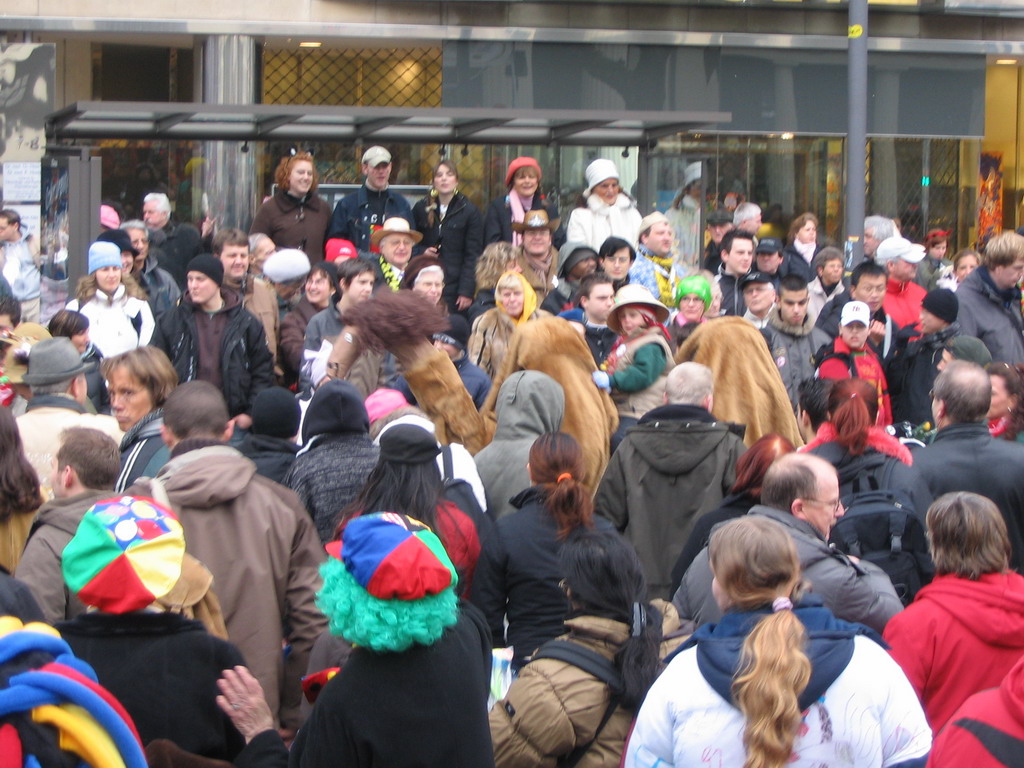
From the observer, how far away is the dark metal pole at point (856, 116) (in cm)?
1413

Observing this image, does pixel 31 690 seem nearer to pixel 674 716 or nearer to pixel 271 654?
pixel 674 716

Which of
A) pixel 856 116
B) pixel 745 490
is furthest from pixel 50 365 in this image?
pixel 856 116

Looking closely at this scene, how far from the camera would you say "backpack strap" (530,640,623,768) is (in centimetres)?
426

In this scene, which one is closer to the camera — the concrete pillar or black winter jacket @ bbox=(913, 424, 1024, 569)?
black winter jacket @ bbox=(913, 424, 1024, 569)

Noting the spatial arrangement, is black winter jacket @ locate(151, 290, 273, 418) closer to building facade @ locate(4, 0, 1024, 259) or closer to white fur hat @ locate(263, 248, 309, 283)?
white fur hat @ locate(263, 248, 309, 283)

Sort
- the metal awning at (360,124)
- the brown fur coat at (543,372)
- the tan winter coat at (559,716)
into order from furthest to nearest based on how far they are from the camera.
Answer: the metal awning at (360,124), the brown fur coat at (543,372), the tan winter coat at (559,716)

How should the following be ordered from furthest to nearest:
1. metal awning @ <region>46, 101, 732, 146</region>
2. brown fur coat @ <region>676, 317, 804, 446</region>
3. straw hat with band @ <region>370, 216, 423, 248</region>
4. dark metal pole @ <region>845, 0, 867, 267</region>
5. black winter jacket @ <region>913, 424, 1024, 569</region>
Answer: dark metal pole @ <region>845, 0, 867, 267</region>, metal awning @ <region>46, 101, 732, 146</region>, straw hat with band @ <region>370, 216, 423, 248</region>, brown fur coat @ <region>676, 317, 804, 446</region>, black winter jacket @ <region>913, 424, 1024, 569</region>

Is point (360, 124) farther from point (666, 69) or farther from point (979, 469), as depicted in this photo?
point (979, 469)

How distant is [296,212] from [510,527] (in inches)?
279

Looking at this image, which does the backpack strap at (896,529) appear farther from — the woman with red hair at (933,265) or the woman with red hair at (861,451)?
the woman with red hair at (933,265)

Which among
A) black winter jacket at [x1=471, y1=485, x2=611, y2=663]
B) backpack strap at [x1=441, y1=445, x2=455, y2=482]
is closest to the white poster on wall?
backpack strap at [x1=441, y1=445, x2=455, y2=482]

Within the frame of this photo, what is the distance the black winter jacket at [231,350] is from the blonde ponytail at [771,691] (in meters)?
6.05

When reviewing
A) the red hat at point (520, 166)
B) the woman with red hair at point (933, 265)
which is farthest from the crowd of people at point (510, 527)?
the woman with red hair at point (933, 265)

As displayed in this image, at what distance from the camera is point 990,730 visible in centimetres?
318
